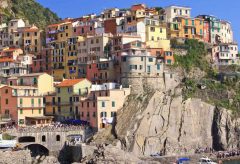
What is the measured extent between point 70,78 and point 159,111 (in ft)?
60.7

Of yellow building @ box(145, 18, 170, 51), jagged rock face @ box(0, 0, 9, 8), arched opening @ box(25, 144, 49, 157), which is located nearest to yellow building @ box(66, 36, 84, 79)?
yellow building @ box(145, 18, 170, 51)

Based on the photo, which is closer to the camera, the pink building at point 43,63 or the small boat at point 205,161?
the small boat at point 205,161

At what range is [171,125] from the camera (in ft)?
286

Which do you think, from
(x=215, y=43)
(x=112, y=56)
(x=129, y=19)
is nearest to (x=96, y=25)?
(x=129, y=19)

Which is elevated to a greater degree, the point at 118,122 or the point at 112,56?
the point at 112,56

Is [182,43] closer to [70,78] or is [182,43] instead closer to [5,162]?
[70,78]

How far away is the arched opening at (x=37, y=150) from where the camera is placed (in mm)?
→ 80625

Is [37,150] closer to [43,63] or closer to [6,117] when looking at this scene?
[6,117]

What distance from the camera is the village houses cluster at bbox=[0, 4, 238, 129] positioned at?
86.1 m

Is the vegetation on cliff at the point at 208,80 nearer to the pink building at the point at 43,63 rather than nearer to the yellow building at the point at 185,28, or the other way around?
the yellow building at the point at 185,28

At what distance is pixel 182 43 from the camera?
102 metres

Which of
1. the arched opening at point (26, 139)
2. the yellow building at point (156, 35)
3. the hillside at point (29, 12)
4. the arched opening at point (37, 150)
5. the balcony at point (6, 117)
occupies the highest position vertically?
the hillside at point (29, 12)

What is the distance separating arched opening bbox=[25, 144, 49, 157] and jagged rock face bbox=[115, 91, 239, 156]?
9.87 m

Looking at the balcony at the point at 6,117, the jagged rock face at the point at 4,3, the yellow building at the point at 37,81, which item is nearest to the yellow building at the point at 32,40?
the yellow building at the point at 37,81
